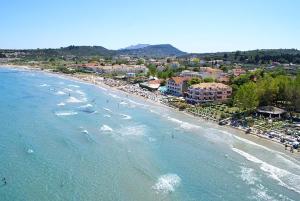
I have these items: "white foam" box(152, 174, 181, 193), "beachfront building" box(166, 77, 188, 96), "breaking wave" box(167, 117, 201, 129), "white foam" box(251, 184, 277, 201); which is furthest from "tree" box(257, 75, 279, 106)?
"white foam" box(152, 174, 181, 193)

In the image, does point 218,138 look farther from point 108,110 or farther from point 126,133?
point 108,110

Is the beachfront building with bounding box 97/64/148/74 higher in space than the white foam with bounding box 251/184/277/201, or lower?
higher

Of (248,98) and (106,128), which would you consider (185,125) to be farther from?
(106,128)

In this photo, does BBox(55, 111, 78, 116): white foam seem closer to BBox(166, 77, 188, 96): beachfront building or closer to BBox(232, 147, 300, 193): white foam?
BBox(166, 77, 188, 96): beachfront building

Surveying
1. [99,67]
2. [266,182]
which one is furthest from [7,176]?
[99,67]

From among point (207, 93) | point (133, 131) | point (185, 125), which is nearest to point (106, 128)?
point (133, 131)

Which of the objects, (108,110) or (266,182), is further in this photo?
(108,110)
